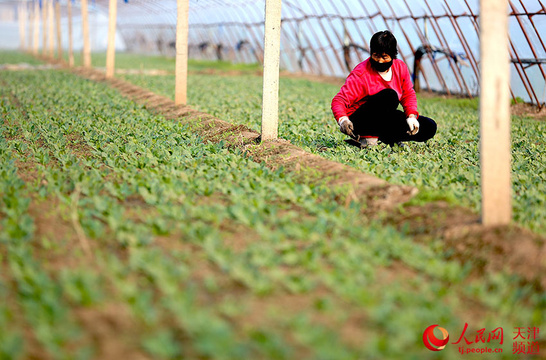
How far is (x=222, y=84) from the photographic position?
16.0 metres

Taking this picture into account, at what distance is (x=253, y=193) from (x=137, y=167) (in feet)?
4.61

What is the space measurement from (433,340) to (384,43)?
11.6ft

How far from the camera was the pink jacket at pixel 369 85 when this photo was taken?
5898 millimetres

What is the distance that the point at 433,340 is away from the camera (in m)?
2.49

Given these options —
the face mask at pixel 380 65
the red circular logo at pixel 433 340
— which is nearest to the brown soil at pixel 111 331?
the red circular logo at pixel 433 340

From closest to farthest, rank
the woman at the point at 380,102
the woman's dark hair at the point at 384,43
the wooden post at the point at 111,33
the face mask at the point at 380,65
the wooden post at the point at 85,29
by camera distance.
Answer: the woman's dark hair at the point at 384,43, the face mask at the point at 380,65, the woman at the point at 380,102, the wooden post at the point at 111,33, the wooden post at the point at 85,29

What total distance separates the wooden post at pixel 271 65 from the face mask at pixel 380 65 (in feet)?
3.57

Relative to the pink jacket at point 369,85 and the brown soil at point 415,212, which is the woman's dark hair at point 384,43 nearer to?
the pink jacket at point 369,85

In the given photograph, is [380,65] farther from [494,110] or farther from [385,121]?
[494,110]

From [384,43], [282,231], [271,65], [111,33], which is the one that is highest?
[111,33]

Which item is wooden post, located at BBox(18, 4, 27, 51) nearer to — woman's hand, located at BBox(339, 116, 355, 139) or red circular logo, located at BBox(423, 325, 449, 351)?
woman's hand, located at BBox(339, 116, 355, 139)

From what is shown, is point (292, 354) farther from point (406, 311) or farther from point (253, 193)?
point (253, 193)

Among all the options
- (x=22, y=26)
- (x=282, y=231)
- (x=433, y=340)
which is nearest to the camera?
(x=433, y=340)

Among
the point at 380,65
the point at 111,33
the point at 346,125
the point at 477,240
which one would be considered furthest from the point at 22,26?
the point at 477,240
